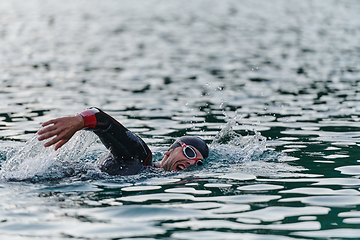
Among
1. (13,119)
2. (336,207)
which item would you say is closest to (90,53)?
(13,119)

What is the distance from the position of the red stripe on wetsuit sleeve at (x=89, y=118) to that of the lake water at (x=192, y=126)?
76 cm

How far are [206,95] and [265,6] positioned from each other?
3187 centimetres

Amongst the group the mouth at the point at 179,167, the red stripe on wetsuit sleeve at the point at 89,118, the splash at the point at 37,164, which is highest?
the red stripe on wetsuit sleeve at the point at 89,118

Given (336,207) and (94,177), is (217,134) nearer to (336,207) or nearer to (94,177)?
(94,177)

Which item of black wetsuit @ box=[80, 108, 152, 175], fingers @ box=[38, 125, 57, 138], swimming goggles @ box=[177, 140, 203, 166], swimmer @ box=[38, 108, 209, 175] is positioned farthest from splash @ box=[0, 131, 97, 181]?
swimming goggles @ box=[177, 140, 203, 166]

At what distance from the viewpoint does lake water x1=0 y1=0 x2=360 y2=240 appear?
5.40 meters

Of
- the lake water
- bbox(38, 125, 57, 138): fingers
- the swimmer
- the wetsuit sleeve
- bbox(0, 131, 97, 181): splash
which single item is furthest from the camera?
bbox(0, 131, 97, 181): splash

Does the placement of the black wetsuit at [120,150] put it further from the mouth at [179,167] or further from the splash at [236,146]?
the splash at [236,146]

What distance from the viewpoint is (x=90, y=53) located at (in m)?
22.8

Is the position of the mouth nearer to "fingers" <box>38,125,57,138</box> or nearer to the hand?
the hand

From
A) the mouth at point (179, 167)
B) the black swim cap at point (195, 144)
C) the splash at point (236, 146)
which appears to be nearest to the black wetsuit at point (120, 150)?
the mouth at point (179, 167)

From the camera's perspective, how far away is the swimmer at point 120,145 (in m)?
6.04

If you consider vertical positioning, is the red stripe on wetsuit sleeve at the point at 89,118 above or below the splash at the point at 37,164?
above

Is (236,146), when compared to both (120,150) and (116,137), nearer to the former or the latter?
(120,150)
